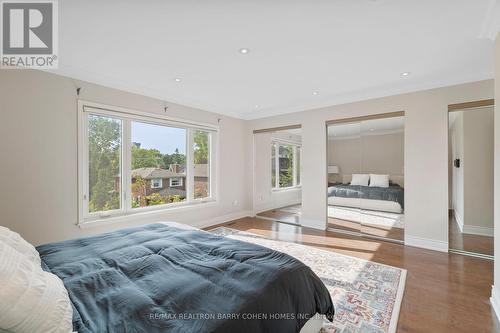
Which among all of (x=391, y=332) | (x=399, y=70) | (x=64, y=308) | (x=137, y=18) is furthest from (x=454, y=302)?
(x=137, y=18)

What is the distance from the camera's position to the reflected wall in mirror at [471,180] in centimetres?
330

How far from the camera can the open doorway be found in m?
5.70

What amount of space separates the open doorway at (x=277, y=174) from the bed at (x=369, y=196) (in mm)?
1199

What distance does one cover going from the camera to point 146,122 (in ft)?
12.6

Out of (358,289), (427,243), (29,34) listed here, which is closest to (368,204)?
(427,243)

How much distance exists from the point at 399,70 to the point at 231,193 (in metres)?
3.85

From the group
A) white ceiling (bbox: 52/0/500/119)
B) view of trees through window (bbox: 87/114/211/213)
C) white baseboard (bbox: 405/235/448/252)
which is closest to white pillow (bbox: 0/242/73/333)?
white ceiling (bbox: 52/0/500/119)

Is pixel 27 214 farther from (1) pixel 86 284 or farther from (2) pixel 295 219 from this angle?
(2) pixel 295 219

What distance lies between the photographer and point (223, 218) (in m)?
5.11

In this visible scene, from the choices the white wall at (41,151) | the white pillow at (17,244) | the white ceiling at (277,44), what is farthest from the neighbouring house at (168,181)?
the white pillow at (17,244)

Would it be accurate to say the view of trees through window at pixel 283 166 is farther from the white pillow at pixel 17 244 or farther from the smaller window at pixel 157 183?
the white pillow at pixel 17 244

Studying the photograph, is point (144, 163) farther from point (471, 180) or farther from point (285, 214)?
point (471, 180)

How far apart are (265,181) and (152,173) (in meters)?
2.89

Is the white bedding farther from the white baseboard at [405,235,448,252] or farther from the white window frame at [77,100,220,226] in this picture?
the white window frame at [77,100,220,226]
